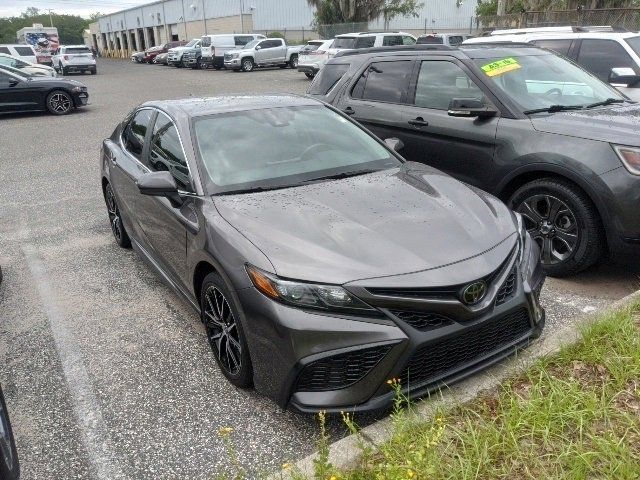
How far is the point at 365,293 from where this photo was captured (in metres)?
2.48

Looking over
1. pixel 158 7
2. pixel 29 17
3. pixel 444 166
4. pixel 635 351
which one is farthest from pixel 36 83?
pixel 29 17

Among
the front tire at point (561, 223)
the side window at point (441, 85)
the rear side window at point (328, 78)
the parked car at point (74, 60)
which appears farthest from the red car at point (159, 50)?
the front tire at point (561, 223)

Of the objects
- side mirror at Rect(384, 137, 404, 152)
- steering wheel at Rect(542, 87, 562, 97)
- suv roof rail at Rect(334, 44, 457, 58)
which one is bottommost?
side mirror at Rect(384, 137, 404, 152)

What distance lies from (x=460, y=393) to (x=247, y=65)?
30379mm

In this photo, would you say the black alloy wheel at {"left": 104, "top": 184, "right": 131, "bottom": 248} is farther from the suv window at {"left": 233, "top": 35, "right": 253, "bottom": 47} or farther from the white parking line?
the suv window at {"left": 233, "top": 35, "right": 253, "bottom": 47}

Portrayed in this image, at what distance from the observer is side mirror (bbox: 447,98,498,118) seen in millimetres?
4594

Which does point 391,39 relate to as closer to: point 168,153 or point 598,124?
point 598,124

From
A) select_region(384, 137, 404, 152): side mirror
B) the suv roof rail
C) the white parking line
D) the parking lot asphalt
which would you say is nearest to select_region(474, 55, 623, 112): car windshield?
the suv roof rail

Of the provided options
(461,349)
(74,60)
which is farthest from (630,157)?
(74,60)

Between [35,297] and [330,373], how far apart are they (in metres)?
3.03

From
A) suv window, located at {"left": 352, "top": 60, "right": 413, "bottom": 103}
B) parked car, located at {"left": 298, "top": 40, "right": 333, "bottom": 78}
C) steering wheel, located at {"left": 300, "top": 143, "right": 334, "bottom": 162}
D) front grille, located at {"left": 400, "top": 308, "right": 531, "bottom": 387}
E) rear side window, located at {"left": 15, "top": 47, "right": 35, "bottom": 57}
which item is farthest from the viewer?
rear side window, located at {"left": 15, "top": 47, "right": 35, "bottom": 57}

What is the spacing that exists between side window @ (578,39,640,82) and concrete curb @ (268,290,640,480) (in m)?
5.02

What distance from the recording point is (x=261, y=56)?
30984 millimetres

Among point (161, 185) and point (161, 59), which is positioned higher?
point (161, 185)
